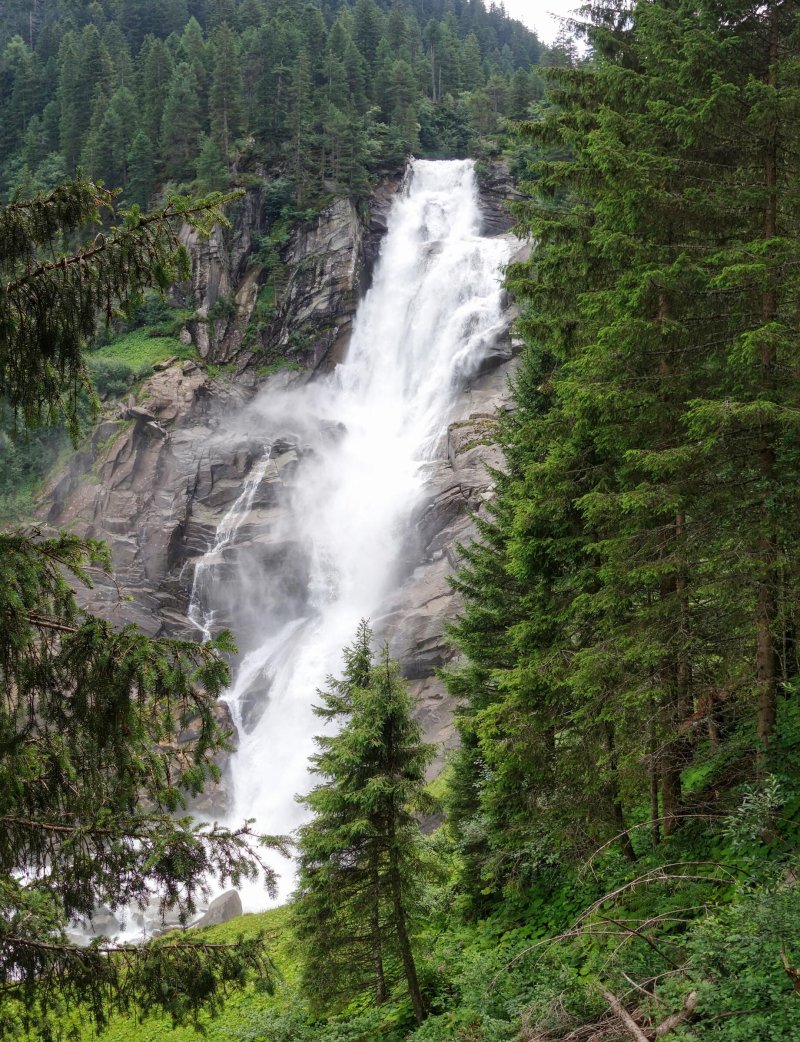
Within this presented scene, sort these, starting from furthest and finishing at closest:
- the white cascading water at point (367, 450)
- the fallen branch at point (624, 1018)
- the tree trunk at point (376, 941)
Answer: the white cascading water at point (367, 450) → the tree trunk at point (376, 941) → the fallen branch at point (624, 1018)

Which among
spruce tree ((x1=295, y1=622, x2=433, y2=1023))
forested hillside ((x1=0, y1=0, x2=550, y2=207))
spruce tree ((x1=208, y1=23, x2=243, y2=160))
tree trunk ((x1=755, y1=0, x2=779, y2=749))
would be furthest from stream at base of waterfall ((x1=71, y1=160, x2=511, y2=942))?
tree trunk ((x1=755, y1=0, x2=779, y2=749))

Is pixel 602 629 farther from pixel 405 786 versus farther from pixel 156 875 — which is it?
pixel 156 875

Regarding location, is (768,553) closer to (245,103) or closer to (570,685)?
(570,685)

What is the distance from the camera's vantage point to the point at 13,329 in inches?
187

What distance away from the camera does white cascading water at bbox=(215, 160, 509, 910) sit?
1045 inches

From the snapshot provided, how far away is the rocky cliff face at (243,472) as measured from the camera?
28.6 metres

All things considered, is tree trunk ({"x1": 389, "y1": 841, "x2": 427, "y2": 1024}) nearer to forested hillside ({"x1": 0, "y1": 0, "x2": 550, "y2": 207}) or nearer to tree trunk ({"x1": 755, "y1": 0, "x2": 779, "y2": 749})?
tree trunk ({"x1": 755, "y1": 0, "x2": 779, "y2": 749})

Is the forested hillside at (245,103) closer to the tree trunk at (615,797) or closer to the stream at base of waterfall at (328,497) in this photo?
the stream at base of waterfall at (328,497)

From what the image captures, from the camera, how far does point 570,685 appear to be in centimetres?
831

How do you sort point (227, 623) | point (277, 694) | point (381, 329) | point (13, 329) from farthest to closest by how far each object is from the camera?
1. point (381, 329)
2. point (227, 623)
3. point (277, 694)
4. point (13, 329)

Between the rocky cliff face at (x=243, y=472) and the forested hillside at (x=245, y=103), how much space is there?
613 centimetres

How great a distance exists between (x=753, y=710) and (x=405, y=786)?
14.2 ft

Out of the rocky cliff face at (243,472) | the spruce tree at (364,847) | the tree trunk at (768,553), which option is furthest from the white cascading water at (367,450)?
the tree trunk at (768,553)

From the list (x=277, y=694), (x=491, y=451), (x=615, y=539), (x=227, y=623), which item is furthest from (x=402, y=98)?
(x=615, y=539)
